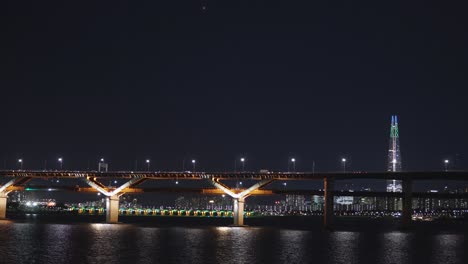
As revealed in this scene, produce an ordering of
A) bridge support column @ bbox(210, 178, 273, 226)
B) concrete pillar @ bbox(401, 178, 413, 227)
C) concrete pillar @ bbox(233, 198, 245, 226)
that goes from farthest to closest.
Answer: concrete pillar @ bbox(233, 198, 245, 226) → bridge support column @ bbox(210, 178, 273, 226) → concrete pillar @ bbox(401, 178, 413, 227)

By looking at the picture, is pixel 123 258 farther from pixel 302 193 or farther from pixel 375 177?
pixel 302 193

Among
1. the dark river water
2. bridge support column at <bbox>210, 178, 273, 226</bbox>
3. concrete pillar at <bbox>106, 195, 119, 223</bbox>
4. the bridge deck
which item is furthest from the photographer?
concrete pillar at <bbox>106, 195, 119, 223</bbox>

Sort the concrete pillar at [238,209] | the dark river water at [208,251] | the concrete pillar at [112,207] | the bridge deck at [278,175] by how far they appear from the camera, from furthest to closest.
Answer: the concrete pillar at [112,207] → the concrete pillar at [238,209] → the bridge deck at [278,175] → the dark river water at [208,251]

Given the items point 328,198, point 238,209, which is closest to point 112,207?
point 238,209

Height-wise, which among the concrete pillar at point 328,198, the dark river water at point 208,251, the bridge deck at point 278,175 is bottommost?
the dark river water at point 208,251

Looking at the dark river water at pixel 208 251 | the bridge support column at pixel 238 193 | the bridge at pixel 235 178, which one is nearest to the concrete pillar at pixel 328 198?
the bridge at pixel 235 178

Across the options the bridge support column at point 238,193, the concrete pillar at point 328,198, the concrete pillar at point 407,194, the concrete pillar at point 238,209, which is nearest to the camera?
the concrete pillar at point 328,198

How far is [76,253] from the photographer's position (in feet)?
→ 218

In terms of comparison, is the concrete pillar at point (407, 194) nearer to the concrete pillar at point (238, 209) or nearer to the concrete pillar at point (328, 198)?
the concrete pillar at point (328, 198)

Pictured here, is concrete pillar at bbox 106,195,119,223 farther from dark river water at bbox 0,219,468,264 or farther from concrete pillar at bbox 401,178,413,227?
concrete pillar at bbox 401,178,413,227

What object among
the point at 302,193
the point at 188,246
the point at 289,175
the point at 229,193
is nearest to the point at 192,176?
the point at 229,193

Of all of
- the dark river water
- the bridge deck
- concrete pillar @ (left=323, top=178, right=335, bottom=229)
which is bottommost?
the dark river water

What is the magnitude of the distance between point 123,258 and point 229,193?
253ft

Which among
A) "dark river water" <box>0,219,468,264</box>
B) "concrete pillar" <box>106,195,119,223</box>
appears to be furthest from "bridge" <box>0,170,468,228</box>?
"dark river water" <box>0,219,468,264</box>
